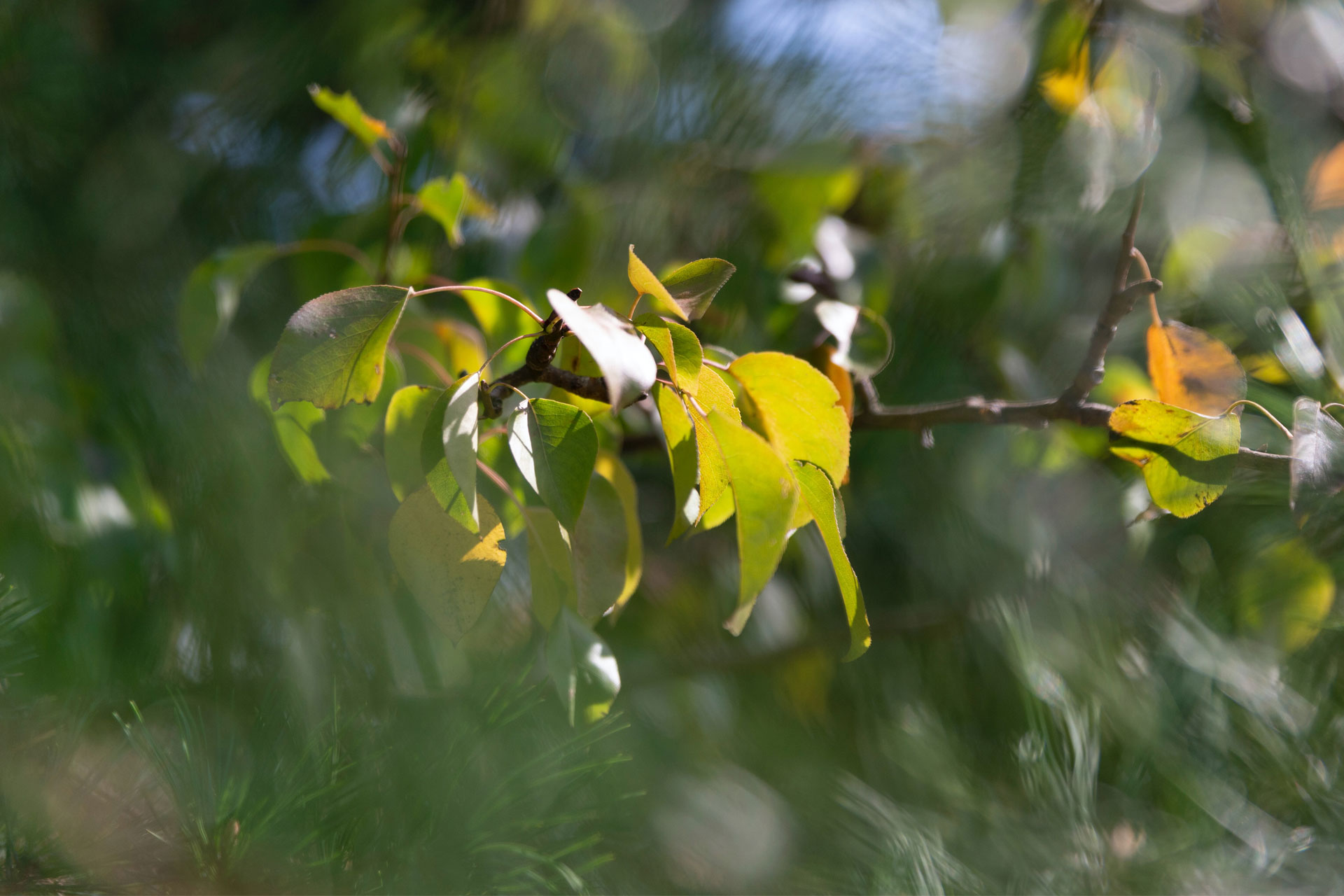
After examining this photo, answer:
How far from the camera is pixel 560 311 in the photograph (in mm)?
172

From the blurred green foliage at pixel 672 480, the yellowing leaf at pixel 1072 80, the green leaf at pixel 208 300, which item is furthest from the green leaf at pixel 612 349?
the yellowing leaf at pixel 1072 80

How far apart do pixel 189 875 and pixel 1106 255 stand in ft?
2.17

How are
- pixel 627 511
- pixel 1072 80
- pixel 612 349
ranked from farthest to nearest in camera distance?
pixel 1072 80 → pixel 627 511 → pixel 612 349

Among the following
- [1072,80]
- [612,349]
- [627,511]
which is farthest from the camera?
[1072,80]

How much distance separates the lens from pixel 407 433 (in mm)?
240

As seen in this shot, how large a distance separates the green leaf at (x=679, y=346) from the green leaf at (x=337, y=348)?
69 millimetres

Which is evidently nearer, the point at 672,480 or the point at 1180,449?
the point at 1180,449

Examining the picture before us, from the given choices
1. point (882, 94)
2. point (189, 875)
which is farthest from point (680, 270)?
point (882, 94)

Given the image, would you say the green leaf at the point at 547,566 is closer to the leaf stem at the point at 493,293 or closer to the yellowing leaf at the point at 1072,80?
the leaf stem at the point at 493,293

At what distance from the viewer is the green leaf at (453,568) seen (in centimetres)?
22

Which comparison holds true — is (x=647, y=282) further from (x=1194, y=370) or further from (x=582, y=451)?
(x=1194, y=370)

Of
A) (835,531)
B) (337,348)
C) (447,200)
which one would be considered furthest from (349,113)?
(835,531)

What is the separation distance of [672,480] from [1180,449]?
0.26 m

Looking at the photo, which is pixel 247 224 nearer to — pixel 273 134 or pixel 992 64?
pixel 273 134
